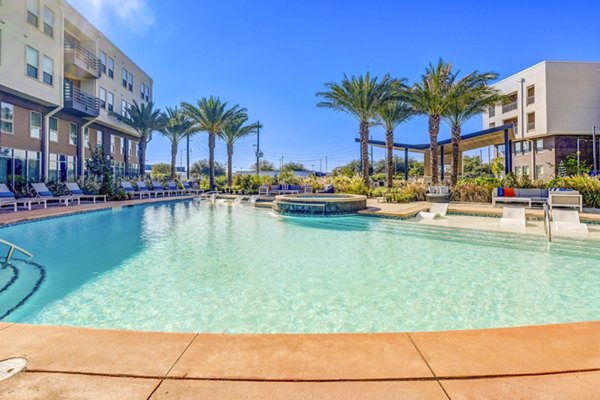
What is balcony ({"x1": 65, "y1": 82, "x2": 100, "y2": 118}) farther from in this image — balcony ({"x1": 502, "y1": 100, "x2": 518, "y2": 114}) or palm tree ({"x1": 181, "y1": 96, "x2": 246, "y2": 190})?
balcony ({"x1": 502, "y1": 100, "x2": 518, "y2": 114})

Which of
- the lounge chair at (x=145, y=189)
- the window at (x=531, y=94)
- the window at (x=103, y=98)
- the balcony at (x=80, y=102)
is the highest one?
the window at (x=531, y=94)

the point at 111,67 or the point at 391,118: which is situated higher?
the point at 111,67

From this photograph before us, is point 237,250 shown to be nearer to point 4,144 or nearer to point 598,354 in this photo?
point 598,354

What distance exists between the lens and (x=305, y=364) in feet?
6.05

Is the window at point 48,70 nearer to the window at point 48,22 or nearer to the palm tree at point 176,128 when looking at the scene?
the window at point 48,22

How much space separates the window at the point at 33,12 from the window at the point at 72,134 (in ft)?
19.9

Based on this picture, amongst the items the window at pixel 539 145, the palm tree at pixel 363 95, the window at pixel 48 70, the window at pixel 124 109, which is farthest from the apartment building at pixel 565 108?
the window at pixel 48 70

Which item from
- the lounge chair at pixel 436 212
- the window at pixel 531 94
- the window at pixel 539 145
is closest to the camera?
the lounge chair at pixel 436 212

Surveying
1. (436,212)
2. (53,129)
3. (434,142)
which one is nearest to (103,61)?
(53,129)

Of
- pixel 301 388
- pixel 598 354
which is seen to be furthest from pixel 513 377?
pixel 301 388

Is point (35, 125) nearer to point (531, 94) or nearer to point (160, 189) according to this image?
point (160, 189)

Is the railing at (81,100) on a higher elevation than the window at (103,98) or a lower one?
lower

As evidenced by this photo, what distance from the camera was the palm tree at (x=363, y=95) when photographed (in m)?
19.8

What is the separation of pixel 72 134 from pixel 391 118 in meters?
20.7
